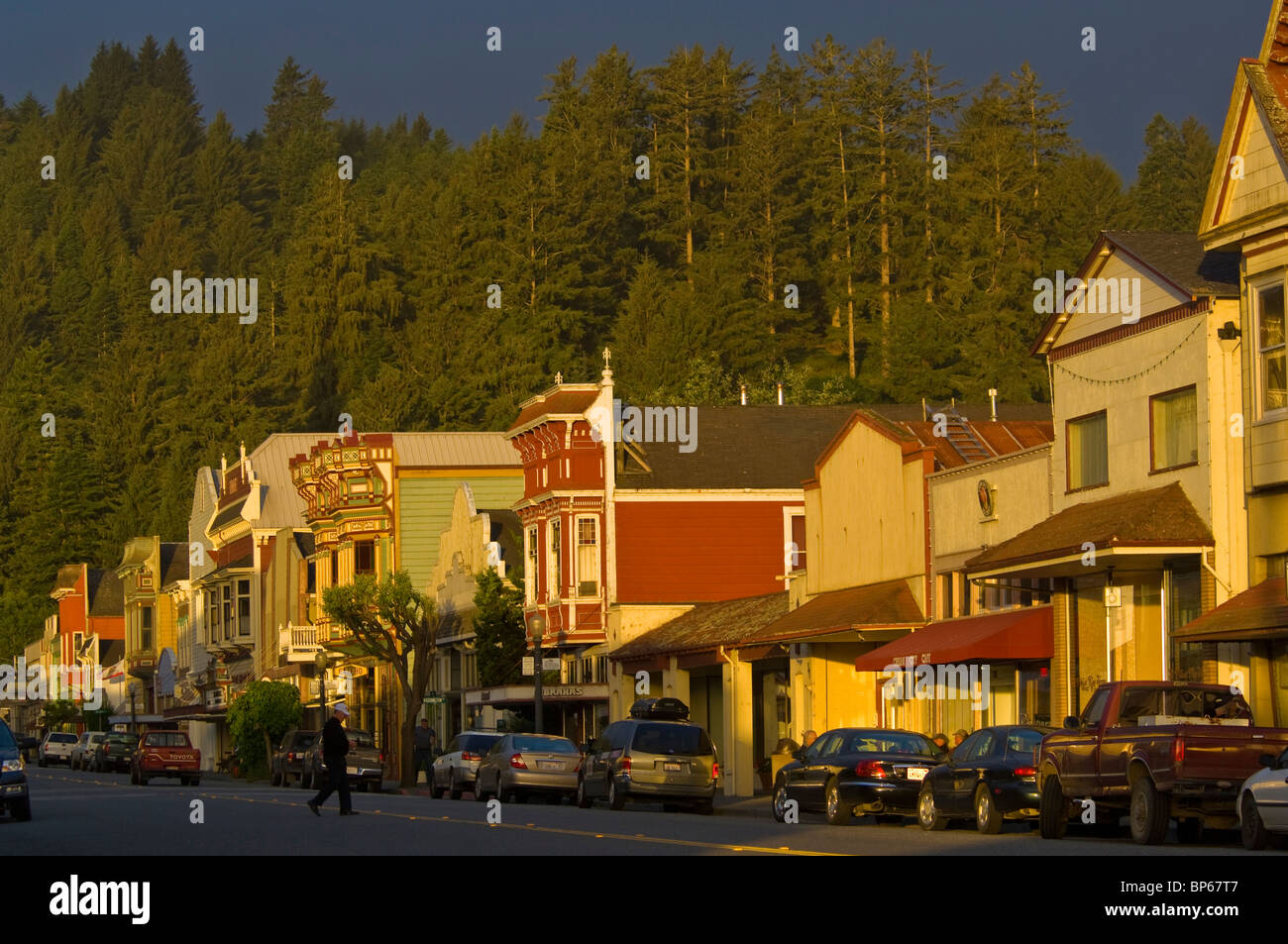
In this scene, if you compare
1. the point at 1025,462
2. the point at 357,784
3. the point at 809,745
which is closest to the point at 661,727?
the point at 809,745

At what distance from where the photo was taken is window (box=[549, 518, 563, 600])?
179 ft

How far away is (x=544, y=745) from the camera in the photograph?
4006cm

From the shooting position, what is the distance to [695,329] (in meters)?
92.8

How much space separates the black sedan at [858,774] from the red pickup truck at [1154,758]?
492 cm

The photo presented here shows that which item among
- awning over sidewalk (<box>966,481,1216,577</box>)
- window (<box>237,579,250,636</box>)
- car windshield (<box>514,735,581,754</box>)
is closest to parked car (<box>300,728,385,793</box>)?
car windshield (<box>514,735,581,754</box>)

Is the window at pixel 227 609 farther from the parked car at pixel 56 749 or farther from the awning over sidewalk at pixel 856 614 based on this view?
the awning over sidewalk at pixel 856 614

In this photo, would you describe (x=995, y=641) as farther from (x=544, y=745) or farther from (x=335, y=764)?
(x=335, y=764)

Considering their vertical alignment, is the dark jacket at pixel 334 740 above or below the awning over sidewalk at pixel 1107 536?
below

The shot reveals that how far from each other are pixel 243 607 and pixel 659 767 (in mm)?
49871

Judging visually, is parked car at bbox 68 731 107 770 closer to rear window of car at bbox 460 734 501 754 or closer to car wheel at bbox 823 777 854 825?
rear window of car at bbox 460 734 501 754

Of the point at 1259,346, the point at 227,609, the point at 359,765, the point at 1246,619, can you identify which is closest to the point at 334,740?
the point at 1246,619

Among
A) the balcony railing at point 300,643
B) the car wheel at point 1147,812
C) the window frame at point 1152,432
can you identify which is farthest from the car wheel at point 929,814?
the balcony railing at point 300,643

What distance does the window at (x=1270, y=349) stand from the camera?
2925 centimetres

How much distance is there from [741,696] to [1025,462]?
37.1 feet
